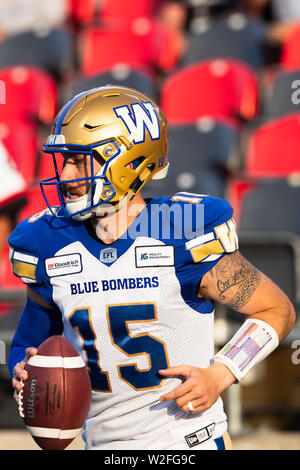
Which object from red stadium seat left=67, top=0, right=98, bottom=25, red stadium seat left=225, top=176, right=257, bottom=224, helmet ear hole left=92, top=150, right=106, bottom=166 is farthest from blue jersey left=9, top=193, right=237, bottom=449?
red stadium seat left=67, top=0, right=98, bottom=25

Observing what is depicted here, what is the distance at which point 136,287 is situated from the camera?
2.35 meters

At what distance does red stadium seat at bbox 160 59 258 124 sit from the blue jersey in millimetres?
3932

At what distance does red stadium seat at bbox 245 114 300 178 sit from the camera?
555 cm

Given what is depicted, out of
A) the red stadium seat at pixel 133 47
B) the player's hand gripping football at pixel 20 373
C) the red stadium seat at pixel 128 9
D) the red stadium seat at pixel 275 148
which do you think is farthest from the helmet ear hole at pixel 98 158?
the red stadium seat at pixel 128 9

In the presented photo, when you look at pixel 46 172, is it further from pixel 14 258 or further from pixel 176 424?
pixel 176 424

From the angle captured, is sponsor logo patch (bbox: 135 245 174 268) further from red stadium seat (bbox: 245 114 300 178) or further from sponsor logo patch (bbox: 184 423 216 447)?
red stadium seat (bbox: 245 114 300 178)

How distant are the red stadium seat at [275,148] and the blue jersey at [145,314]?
3.17m

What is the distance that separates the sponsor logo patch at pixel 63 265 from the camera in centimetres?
243

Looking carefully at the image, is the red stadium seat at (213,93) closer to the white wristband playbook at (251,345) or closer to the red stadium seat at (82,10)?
the red stadium seat at (82,10)

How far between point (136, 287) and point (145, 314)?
90 millimetres

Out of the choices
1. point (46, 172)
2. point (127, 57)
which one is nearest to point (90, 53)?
point (127, 57)

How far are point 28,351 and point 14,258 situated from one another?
35 centimetres

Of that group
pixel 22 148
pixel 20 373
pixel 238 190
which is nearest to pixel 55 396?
pixel 20 373

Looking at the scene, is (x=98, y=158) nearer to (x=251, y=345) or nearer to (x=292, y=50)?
(x=251, y=345)
